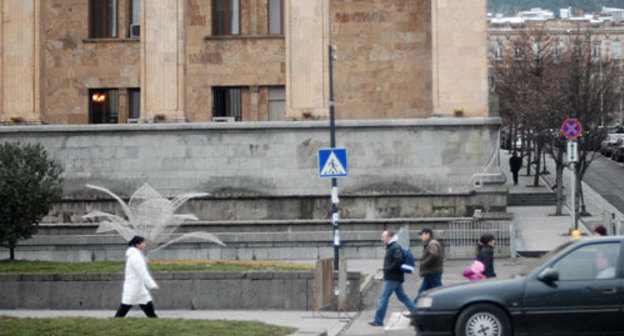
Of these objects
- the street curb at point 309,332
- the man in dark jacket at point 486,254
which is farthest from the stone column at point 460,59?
the street curb at point 309,332

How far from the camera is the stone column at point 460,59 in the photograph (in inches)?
1528

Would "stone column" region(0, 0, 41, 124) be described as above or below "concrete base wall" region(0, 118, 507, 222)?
above

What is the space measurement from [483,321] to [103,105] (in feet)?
107

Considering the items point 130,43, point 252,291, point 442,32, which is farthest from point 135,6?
point 252,291

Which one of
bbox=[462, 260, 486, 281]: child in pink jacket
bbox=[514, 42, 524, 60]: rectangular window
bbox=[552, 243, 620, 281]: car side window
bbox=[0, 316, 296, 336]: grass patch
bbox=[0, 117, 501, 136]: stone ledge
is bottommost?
bbox=[0, 316, 296, 336]: grass patch

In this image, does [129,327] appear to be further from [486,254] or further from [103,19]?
[103,19]

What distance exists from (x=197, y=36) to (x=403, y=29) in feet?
27.8

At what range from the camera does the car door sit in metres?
16.5

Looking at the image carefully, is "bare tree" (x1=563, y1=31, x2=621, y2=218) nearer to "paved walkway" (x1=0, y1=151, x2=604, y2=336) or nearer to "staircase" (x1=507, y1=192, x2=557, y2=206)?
"staircase" (x1=507, y1=192, x2=557, y2=206)

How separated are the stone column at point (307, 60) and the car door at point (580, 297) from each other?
23021mm

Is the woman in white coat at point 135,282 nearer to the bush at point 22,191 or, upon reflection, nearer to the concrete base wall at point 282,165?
the bush at point 22,191

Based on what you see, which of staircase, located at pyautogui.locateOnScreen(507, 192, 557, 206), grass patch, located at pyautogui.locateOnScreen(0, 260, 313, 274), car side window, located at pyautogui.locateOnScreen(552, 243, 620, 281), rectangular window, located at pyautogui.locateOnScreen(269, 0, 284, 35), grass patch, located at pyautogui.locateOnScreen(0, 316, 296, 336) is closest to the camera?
car side window, located at pyautogui.locateOnScreen(552, 243, 620, 281)

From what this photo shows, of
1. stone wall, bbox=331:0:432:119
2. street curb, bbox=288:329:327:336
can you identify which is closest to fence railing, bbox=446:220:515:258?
stone wall, bbox=331:0:432:119

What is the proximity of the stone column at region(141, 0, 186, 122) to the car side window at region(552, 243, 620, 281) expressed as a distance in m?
24.8
